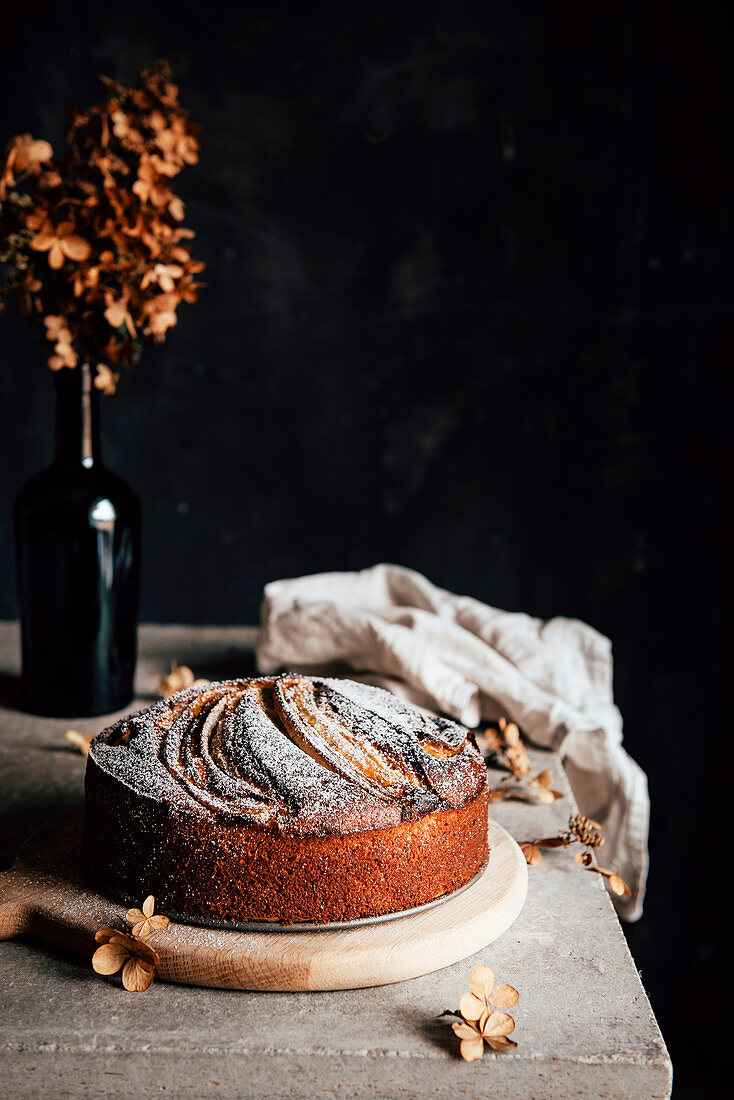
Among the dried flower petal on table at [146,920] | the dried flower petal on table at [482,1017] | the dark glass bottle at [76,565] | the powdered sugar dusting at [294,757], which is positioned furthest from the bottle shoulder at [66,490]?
the dried flower petal on table at [482,1017]

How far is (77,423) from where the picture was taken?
1.41 meters

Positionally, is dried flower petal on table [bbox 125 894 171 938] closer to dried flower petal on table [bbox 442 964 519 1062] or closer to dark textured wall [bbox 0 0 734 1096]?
dried flower petal on table [bbox 442 964 519 1062]

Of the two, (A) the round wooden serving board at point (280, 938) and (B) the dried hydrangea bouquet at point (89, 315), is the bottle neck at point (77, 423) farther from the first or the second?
(A) the round wooden serving board at point (280, 938)

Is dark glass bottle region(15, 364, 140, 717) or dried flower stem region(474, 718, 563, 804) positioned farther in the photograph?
dark glass bottle region(15, 364, 140, 717)

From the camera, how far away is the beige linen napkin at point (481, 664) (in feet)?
4.67

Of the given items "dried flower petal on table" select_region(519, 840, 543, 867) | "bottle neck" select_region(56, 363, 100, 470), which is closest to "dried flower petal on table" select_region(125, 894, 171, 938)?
"dried flower petal on table" select_region(519, 840, 543, 867)

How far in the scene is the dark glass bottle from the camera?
1388 mm

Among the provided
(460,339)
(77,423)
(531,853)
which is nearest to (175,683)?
(77,423)

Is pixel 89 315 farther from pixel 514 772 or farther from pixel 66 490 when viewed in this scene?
pixel 514 772

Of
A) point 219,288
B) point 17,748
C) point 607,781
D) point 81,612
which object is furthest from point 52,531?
point 219,288

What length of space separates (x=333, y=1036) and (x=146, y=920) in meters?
0.20

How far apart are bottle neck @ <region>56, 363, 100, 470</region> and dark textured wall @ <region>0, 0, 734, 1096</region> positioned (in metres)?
0.92

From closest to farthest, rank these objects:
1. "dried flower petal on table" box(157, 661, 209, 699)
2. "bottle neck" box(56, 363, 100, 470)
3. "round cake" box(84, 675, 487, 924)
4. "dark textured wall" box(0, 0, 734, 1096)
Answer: "round cake" box(84, 675, 487, 924)
"bottle neck" box(56, 363, 100, 470)
"dried flower petal on table" box(157, 661, 209, 699)
"dark textured wall" box(0, 0, 734, 1096)

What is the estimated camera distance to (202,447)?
234 cm
